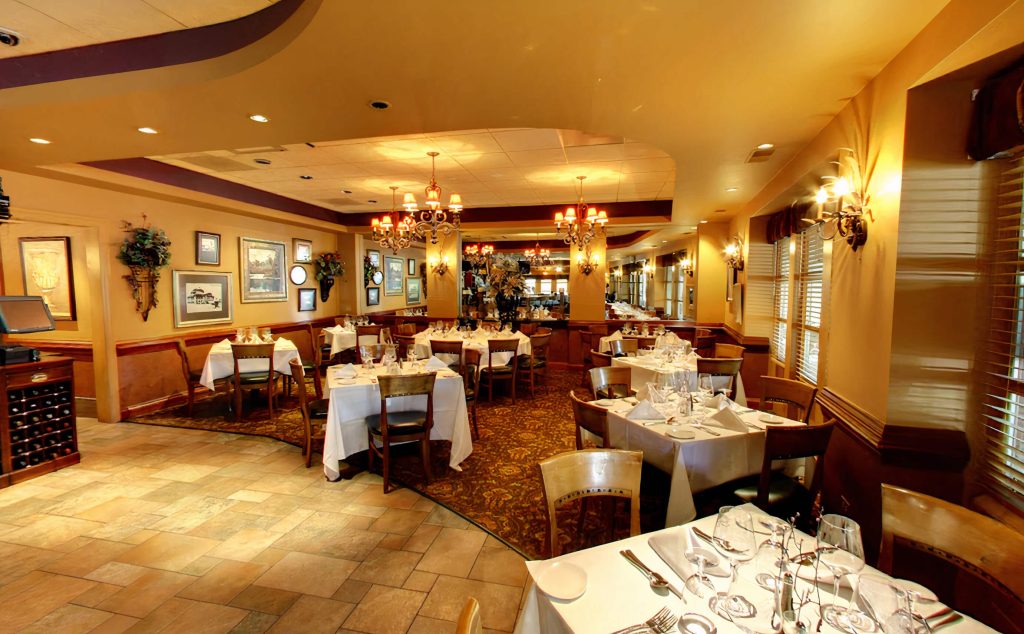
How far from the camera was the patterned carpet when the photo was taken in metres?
2.93

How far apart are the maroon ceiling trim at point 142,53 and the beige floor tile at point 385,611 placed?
10.0 feet

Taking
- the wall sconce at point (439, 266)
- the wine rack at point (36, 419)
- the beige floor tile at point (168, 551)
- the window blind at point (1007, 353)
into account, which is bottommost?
the beige floor tile at point (168, 551)

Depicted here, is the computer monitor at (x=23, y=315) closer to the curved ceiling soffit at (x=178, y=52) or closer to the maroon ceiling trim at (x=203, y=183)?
the maroon ceiling trim at (x=203, y=183)

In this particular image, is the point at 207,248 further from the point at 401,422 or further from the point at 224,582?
the point at 224,582

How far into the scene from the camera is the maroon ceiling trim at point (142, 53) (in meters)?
2.34

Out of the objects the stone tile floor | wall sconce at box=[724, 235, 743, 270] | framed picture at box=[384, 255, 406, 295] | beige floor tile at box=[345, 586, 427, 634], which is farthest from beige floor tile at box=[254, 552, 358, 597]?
framed picture at box=[384, 255, 406, 295]

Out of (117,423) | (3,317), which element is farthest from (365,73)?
(117,423)

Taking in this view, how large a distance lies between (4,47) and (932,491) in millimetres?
5961

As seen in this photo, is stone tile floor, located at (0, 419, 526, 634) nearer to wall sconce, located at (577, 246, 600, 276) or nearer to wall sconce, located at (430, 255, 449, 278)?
wall sconce, located at (430, 255, 449, 278)

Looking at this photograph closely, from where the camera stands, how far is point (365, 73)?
237cm

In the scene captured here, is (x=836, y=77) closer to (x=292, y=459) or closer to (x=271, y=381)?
(x=292, y=459)

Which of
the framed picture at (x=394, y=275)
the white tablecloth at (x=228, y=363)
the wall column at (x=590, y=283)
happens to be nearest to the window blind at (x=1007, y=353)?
the white tablecloth at (x=228, y=363)

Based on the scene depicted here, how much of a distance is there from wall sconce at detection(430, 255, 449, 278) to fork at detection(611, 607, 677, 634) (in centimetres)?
817

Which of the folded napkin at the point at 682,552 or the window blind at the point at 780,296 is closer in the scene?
the folded napkin at the point at 682,552
